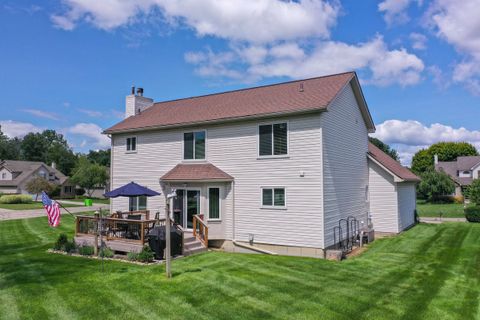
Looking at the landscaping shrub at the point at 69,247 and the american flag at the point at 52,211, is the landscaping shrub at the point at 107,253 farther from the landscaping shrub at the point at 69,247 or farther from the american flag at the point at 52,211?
the american flag at the point at 52,211

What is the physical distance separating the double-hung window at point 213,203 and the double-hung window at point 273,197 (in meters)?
2.18

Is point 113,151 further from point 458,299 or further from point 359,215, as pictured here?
point 458,299

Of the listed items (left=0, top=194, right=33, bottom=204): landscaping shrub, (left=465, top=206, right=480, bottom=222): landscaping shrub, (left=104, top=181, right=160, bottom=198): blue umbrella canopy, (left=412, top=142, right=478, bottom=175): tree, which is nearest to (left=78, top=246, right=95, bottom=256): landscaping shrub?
(left=104, top=181, right=160, bottom=198): blue umbrella canopy

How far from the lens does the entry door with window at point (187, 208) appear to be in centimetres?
1561

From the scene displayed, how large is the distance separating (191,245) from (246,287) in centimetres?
559

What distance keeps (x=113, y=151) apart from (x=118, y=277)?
1118cm

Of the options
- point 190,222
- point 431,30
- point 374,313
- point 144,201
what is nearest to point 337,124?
point 431,30

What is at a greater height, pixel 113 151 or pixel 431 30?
pixel 431 30

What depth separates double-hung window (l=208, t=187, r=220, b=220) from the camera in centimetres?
1530

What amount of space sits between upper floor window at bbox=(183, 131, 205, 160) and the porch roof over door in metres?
0.41

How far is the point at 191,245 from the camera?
46.2 ft

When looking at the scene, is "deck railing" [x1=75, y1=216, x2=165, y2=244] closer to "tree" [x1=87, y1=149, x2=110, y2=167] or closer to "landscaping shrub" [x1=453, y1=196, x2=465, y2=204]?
"landscaping shrub" [x1=453, y1=196, x2=465, y2=204]

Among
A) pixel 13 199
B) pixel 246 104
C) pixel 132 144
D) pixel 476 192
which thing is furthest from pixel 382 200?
pixel 13 199

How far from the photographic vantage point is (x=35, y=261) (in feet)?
39.5
